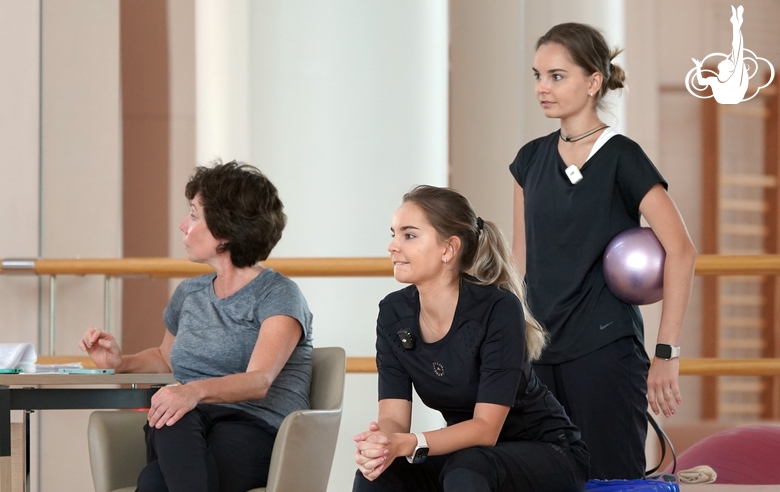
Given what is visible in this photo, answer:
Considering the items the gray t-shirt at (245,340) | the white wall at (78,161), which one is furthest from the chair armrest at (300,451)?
the white wall at (78,161)

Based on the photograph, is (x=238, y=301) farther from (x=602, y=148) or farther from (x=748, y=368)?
(x=748, y=368)

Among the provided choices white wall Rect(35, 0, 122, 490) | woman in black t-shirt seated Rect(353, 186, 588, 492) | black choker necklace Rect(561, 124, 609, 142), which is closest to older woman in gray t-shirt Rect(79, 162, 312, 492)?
woman in black t-shirt seated Rect(353, 186, 588, 492)

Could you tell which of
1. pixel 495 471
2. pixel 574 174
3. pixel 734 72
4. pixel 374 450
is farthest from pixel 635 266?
pixel 734 72

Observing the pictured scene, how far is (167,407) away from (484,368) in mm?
583

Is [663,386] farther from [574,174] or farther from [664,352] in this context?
[574,174]

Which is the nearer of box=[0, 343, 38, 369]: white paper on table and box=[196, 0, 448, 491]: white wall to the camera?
box=[0, 343, 38, 369]: white paper on table

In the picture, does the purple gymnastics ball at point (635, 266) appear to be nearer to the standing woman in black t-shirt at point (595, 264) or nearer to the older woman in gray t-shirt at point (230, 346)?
the standing woman in black t-shirt at point (595, 264)

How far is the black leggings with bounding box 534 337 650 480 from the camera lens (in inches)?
66.9

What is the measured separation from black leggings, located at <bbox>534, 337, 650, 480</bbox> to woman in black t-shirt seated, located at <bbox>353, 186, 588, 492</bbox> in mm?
117

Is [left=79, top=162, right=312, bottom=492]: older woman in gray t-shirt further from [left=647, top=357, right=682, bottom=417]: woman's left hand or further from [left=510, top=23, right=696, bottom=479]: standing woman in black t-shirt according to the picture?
[left=647, top=357, right=682, bottom=417]: woman's left hand

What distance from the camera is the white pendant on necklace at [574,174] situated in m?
1.77

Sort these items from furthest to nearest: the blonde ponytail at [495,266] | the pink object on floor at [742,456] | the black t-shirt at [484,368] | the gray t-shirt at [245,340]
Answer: the pink object on floor at [742,456] < the gray t-shirt at [245,340] < the blonde ponytail at [495,266] < the black t-shirt at [484,368]

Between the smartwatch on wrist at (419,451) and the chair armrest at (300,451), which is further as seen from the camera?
the chair armrest at (300,451)

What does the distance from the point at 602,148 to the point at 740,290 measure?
227cm
